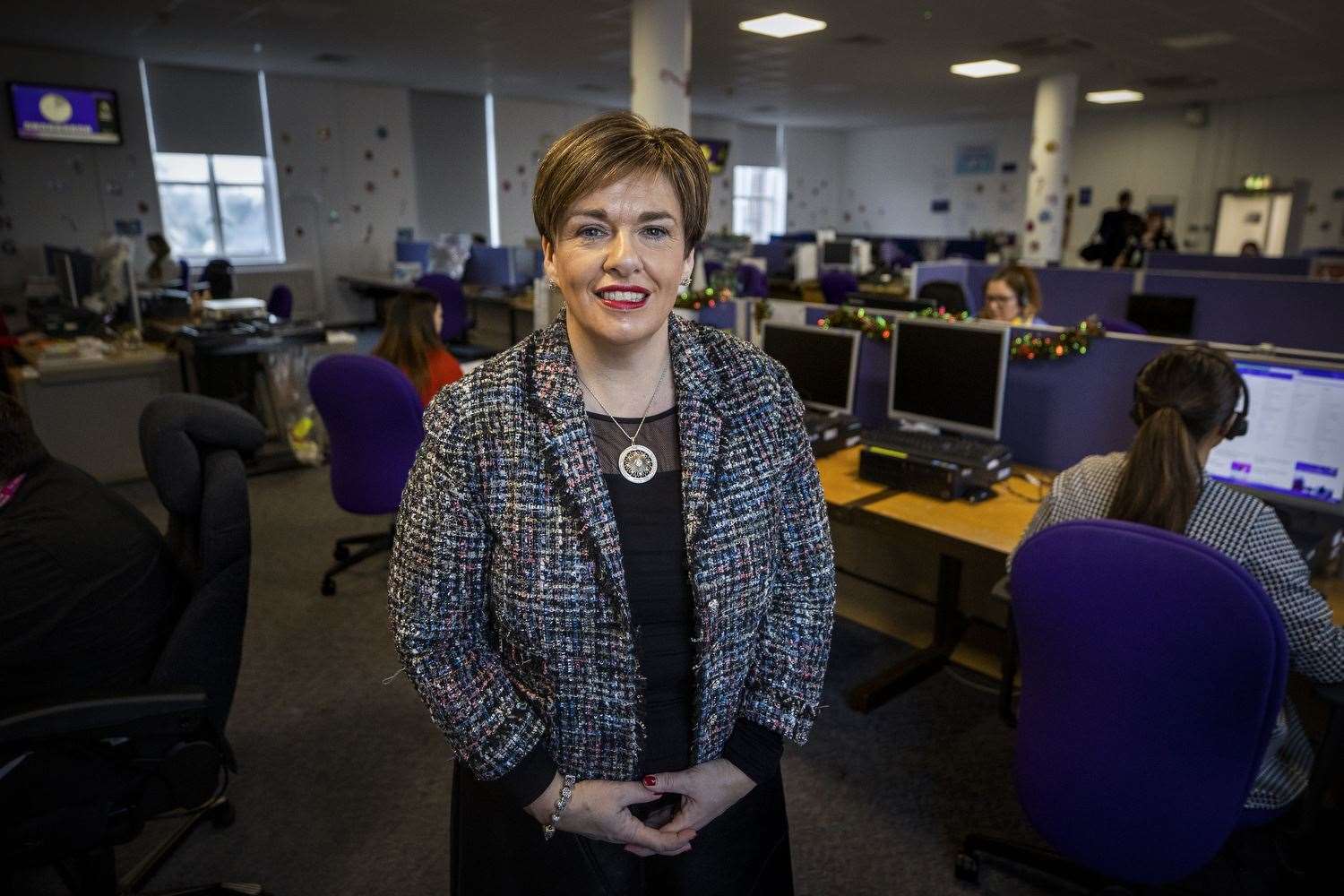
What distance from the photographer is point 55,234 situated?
27.7 ft

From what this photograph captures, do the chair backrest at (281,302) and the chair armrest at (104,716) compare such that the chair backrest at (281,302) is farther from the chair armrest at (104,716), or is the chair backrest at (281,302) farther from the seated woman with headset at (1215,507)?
the seated woman with headset at (1215,507)

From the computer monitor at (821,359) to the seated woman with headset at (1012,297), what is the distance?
4.47 feet

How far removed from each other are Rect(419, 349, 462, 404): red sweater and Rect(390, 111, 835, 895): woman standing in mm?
2480

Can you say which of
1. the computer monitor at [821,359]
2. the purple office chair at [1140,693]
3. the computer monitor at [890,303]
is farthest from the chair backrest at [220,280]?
the purple office chair at [1140,693]

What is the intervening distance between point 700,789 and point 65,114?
9879 mm

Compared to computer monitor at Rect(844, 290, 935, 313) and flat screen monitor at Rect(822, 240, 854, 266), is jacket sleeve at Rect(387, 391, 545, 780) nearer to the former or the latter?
computer monitor at Rect(844, 290, 935, 313)

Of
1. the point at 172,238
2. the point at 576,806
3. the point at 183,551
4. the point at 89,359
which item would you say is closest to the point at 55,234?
the point at 172,238

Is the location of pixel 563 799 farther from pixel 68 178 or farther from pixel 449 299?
pixel 68 178

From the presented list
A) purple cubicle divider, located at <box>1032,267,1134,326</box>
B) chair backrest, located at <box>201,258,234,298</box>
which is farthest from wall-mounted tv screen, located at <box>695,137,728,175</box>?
chair backrest, located at <box>201,258,234,298</box>

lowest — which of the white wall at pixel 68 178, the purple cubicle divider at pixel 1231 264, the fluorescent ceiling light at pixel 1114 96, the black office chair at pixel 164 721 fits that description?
the black office chair at pixel 164 721

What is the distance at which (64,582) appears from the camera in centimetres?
157

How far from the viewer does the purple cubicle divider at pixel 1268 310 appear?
512 centimetres

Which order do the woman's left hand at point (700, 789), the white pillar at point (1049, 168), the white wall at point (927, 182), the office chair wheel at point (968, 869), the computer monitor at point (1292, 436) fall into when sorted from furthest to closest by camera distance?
the white wall at point (927, 182) → the white pillar at point (1049, 168) → the computer monitor at point (1292, 436) → the office chair wheel at point (968, 869) → the woman's left hand at point (700, 789)

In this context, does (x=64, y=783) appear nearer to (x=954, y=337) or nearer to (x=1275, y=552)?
(x=1275, y=552)
